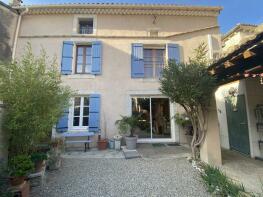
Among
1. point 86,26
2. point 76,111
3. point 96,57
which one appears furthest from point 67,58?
point 76,111

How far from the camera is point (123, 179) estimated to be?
168 inches

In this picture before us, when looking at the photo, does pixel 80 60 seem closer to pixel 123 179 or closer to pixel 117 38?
pixel 117 38

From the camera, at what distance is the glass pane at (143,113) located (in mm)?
8500

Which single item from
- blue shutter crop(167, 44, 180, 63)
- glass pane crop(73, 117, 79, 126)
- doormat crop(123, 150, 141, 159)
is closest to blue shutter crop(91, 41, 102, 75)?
glass pane crop(73, 117, 79, 126)

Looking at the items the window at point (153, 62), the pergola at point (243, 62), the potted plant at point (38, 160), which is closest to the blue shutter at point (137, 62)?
the window at point (153, 62)

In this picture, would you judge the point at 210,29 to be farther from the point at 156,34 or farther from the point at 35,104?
the point at 35,104

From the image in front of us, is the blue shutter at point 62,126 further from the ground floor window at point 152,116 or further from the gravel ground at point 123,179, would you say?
the ground floor window at point 152,116

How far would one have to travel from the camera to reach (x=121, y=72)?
879cm

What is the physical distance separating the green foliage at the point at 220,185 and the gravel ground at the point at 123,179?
159 mm

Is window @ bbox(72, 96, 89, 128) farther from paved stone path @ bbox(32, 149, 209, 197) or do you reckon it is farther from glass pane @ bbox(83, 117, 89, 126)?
paved stone path @ bbox(32, 149, 209, 197)

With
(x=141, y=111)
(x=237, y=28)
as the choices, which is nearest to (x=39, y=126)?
(x=141, y=111)

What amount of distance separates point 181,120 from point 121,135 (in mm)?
2751

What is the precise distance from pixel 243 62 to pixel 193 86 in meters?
1.26

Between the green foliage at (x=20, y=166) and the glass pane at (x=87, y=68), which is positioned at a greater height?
the glass pane at (x=87, y=68)
